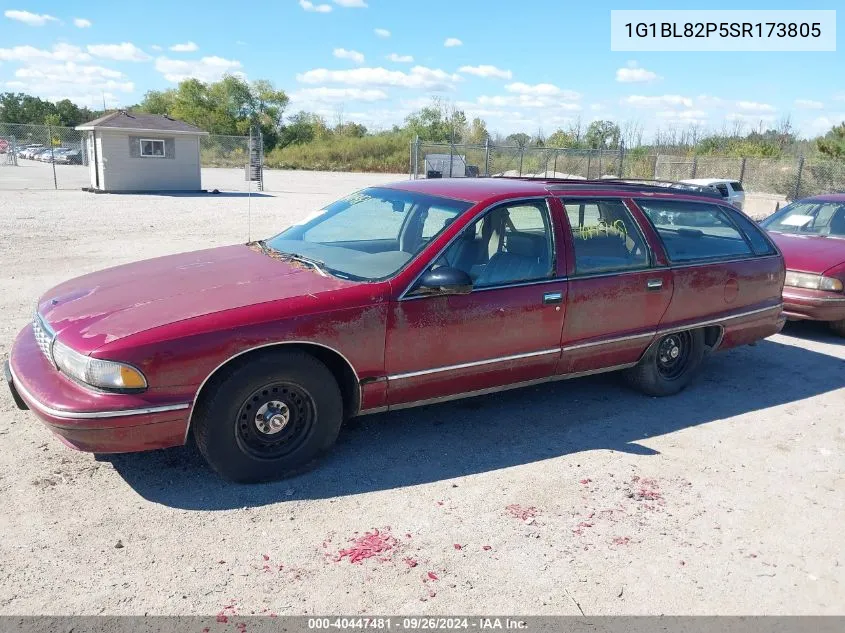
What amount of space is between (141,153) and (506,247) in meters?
23.7

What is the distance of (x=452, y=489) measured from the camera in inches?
Result: 152

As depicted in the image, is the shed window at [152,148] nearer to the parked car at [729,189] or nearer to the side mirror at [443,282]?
the parked car at [729,189]

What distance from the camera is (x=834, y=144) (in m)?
32.2

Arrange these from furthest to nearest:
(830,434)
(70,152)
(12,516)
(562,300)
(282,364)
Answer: (70,152)
(830,434)
(562,300)
(282,364)
(12,516)

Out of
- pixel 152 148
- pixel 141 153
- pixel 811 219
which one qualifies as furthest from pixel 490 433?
pixel 152 148

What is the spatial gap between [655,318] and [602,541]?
2206mm

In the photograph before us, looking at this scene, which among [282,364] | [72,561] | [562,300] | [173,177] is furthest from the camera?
[173,177]

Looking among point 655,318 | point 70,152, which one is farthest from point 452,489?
point 70,152

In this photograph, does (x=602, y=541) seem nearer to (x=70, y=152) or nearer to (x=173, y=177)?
(x=173, y=177)

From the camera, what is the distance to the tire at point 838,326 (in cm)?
755

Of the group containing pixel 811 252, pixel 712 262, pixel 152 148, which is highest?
pixel 152 148

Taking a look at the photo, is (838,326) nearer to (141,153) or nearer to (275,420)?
(275,420)

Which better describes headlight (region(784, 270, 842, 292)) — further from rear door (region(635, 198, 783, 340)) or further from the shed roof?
the shed roof

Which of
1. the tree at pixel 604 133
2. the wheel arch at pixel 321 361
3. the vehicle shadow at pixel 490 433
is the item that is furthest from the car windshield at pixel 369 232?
the tree at pixel 604 133
